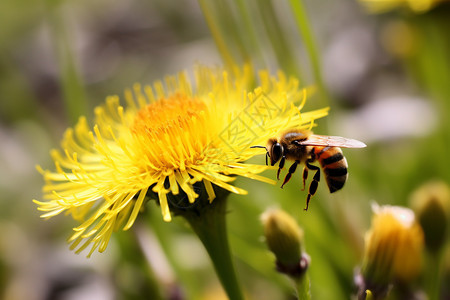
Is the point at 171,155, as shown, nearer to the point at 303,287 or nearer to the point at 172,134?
the point at 172,134

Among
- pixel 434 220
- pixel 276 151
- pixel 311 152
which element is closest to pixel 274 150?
pixel 276 151

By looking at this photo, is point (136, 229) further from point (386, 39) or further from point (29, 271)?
point (386, 39)

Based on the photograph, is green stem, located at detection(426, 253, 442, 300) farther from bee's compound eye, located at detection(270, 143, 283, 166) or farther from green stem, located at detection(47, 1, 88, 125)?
green stem, located at detection(47, 1, 88, 125)

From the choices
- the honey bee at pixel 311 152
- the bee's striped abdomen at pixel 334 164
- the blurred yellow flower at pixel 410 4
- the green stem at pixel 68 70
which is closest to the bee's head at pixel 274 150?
the honey bee at pixel 311 152

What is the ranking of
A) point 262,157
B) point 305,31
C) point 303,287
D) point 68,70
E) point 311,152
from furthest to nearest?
point 262,157, point 68,70, point 305,31, point 311,152, point 303,287

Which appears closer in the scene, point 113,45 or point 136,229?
point 136,229

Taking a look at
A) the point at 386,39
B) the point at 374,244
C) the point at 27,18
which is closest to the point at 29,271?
the point at 374,244

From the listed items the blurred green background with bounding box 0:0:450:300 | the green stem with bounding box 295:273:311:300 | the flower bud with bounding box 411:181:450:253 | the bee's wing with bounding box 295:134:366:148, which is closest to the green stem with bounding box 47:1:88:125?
the blurred green background with bounding box 0:0:450:300

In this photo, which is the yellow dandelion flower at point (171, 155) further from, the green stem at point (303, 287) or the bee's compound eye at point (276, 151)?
the green stem at point (303, 287)
